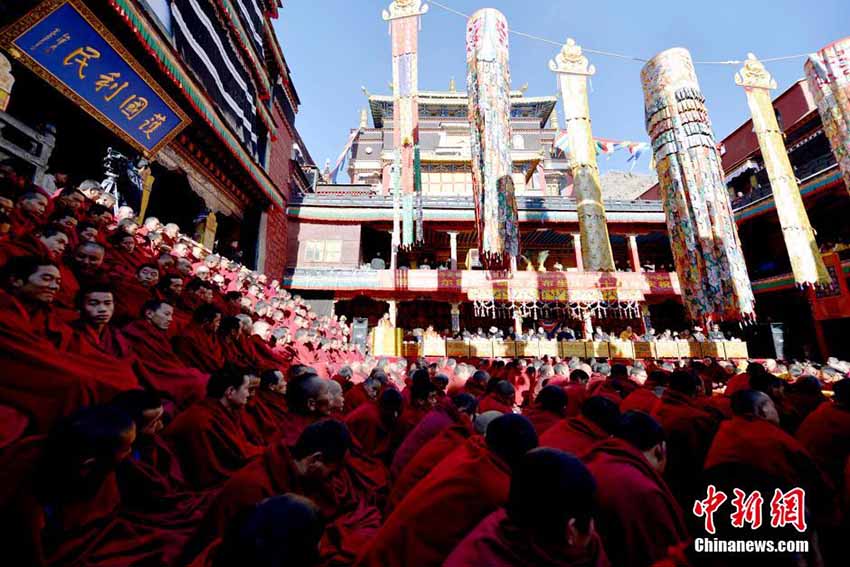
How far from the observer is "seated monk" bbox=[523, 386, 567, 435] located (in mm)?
2916

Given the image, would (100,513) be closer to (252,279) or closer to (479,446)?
(479,446)

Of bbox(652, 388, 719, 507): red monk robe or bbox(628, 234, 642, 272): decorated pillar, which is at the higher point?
bbox(628, 234, 642, 272): decorated pillar

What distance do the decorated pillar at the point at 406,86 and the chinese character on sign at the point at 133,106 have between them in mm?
6323

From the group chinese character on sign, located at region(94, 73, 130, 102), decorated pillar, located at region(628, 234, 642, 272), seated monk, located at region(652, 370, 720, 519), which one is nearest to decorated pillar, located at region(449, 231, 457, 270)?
decorated pillar, located at region(628, 234, 642, 272)

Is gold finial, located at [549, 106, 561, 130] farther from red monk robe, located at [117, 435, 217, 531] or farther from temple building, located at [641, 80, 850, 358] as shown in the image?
red monk robe, located at [117, 435, 217, 531]

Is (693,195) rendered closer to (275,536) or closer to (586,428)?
(586,428)

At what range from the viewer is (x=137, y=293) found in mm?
4344

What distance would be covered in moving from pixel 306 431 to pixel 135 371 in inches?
84.5

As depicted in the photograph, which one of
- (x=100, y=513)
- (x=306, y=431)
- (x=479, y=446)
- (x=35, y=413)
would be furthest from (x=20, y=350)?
(x=479, y=446)

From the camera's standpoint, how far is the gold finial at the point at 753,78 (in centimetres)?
1229

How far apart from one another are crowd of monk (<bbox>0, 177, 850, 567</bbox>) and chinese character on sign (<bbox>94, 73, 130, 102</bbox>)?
3710mm

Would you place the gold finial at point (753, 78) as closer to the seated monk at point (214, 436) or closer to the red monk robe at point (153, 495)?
the seated monk at point (214, 436)

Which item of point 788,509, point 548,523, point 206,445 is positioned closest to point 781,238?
point 788,509

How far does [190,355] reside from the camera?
3.97m
